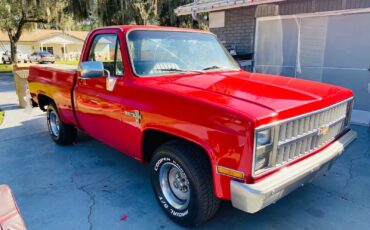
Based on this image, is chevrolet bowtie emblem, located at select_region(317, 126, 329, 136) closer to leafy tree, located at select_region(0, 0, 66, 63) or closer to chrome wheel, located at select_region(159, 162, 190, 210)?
chrome wheel, located at select_region(159, 162, 190, 210)

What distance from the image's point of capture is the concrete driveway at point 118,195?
10.4ft

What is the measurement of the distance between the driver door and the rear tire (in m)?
0.89

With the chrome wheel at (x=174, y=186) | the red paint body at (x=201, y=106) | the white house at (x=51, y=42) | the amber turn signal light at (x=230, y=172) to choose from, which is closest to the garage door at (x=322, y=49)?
the red paint body at (x=201, y=106)

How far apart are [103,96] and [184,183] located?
61.6 inches

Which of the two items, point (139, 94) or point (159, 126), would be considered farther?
point (139, 94)

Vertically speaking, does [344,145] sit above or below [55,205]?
above

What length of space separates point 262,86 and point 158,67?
1212 millimetres

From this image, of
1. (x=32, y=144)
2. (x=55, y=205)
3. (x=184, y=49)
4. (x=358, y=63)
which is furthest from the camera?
(x=358, y=63)

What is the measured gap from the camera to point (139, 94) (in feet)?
10.5

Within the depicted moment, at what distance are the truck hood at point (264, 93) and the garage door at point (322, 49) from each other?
13.3ft

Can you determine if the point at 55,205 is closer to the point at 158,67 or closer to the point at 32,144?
the point at 158,67

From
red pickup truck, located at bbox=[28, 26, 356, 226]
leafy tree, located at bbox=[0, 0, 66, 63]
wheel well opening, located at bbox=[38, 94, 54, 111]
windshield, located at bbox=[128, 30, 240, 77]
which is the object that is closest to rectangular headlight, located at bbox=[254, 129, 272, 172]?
red pickup truck, located at bbox=[28, 26, 356, 226]

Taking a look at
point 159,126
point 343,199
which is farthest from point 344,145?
point 159,126

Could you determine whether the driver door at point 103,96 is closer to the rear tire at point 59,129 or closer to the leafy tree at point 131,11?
the rear tire at point 59,129
